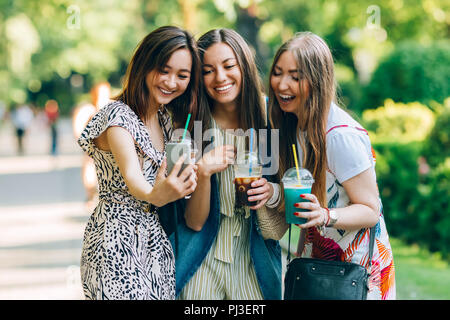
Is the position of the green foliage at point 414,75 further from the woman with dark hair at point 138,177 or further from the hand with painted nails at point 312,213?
the hand with painted nails at point 312,213

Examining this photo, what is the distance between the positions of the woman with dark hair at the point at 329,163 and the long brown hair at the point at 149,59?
1.48 ft

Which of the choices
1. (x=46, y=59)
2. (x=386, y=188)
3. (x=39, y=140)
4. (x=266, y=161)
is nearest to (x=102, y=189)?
(x=266, y=161)

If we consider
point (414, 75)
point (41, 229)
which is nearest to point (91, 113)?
point (41, 229)

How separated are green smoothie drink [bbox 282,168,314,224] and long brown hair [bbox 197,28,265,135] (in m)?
0.52

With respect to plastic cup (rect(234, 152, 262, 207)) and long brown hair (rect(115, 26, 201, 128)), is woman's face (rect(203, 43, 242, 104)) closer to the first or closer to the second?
long brown hair (rect(115, 26, 201, 128))

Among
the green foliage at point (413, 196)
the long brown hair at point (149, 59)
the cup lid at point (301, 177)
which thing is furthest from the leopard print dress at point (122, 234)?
the green foliage at point (413, 196)

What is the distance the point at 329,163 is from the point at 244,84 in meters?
0.70

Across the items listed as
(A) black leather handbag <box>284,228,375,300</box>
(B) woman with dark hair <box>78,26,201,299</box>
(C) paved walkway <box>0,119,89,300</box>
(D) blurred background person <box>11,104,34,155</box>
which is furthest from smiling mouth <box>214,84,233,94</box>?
(D) blurred background person <box>11,104,34,155</box>

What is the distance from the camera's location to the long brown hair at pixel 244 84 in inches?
120

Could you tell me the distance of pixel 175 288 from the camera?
9.77ft

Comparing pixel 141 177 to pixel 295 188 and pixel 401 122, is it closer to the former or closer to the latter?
pixel 295 188

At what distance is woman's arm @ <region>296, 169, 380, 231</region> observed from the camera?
257 cm

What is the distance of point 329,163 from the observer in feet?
8.83
